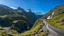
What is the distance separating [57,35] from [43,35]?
958 inches

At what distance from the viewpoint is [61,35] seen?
9144 centimetres

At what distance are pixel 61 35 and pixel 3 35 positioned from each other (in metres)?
53.1

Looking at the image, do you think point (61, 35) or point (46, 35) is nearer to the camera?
point (61, 35)

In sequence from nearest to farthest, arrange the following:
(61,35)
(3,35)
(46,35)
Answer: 1. (61,35)
2. (46,35)
3. (3,35)

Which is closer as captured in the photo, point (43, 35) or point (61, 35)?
point (61, 35)

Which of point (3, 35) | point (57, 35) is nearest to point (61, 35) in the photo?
A: point (57, 35)

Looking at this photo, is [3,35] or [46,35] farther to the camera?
[3,35]

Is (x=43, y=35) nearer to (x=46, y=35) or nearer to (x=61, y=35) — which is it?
(x=46, y=35)

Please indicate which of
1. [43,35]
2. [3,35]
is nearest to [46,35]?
[43,35]

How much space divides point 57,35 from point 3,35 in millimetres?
50764

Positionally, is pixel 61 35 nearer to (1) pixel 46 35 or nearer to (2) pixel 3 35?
(1) pixel 46 35

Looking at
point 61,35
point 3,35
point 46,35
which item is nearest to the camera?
point 61,35

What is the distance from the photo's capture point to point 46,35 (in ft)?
372

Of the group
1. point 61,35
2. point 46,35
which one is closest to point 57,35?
point 61,35
